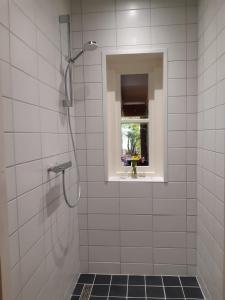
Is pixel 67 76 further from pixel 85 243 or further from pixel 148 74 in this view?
pixel 85 243

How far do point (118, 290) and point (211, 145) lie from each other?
4.59 feet

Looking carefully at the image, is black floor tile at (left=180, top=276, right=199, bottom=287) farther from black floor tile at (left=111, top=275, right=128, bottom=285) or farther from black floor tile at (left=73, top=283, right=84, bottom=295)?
black floor tile at (left=73, top=283, right=84, bottom=295)

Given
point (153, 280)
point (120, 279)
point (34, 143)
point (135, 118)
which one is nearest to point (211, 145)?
point (135, 118)

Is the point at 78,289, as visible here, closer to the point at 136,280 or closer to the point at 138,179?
the point at 136,280

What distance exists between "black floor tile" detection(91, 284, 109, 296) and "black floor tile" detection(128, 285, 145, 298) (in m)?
0.19

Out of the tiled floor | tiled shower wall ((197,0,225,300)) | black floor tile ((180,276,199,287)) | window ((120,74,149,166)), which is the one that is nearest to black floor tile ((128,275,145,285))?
the tiled floor

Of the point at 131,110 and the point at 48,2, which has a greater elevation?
the point at 48,2

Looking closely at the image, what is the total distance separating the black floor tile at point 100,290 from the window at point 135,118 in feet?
3.08

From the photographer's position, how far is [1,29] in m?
0.98

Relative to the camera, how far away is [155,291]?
189 centimetres

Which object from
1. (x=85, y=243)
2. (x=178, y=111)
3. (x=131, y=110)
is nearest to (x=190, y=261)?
(x=85, y=243)

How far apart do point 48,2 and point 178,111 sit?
1.27 meters

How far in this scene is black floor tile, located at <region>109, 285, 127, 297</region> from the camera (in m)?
1.86

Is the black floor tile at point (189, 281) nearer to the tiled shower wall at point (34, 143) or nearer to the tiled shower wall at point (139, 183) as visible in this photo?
the tiled shower wall at point (139, 183)
